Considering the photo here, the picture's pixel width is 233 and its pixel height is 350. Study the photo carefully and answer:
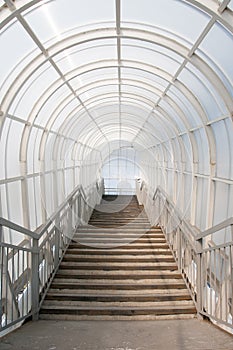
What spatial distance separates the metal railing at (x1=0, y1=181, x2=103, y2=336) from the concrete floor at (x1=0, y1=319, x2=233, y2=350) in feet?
0.84

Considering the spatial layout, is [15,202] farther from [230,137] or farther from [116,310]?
[230,137]

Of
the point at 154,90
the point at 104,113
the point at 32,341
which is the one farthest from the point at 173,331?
the point at 104,113

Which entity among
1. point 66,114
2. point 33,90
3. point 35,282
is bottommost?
point 35,282

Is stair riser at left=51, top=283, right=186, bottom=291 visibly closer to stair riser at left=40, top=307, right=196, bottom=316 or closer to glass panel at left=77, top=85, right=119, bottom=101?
stair riser at left=40, top=307, right=196, bottom=316

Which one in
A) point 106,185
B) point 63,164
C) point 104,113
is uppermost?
point 104,113

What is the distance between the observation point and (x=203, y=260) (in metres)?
6.16

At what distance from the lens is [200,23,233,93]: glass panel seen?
16.8 feet

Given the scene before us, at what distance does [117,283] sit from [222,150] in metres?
3.03

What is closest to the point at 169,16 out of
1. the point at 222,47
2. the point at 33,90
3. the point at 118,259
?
the point at 222,47

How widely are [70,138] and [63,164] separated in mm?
1223

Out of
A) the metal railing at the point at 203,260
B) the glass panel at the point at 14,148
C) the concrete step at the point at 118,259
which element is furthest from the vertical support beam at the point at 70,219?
the metal railing at the point at 203,260

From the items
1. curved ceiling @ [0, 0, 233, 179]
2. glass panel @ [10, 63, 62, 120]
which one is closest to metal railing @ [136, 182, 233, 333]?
curved ceiling @ [0, 0, 233, 179]

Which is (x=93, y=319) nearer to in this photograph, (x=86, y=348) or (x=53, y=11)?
(x=86, y=348)

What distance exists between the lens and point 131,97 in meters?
12.0
